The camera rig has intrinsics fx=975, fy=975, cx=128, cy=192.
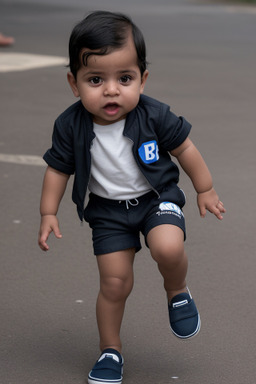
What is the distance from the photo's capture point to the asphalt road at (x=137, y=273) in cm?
396

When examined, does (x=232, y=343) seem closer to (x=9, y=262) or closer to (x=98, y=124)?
(x=98, y=124)

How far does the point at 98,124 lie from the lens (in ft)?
12.2

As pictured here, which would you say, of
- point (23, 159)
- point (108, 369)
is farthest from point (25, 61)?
point (108, 369)

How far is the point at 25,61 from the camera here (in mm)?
13523

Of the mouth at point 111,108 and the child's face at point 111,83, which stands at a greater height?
the child's face at point 111,83

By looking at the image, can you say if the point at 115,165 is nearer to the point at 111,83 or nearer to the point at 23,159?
the point at 111,83

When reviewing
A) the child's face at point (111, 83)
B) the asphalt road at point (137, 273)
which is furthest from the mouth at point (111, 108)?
the asphalt road at point (137, 273)

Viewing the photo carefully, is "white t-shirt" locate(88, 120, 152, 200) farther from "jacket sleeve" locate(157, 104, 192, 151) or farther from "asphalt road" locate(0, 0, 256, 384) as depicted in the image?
"asphalt road" locate(0, 0, 256, 384)

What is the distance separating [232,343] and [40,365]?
828mm

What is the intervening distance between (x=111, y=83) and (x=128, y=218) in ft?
1.75

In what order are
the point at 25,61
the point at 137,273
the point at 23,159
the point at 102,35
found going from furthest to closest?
the point at 25,61, the point at 23,159, the point at 137,273, the point at 102,35

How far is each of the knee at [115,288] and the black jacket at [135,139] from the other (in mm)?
295

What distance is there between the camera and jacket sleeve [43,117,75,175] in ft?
12.2

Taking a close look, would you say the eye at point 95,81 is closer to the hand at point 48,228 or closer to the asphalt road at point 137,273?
the hand at point 48,228
